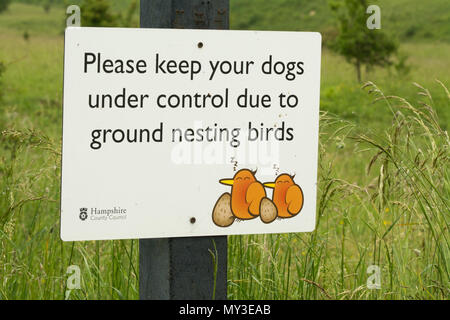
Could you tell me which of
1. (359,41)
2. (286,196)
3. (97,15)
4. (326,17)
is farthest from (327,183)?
(326,17)

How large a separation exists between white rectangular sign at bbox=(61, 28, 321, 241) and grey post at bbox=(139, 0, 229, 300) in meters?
0.04

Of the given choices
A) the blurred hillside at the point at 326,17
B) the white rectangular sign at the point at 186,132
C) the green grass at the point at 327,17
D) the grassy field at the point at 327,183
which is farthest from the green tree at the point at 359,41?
the white rectangular sign at the point at 186,132

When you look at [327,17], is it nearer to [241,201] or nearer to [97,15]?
[97,15]

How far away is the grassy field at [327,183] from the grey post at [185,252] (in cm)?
54

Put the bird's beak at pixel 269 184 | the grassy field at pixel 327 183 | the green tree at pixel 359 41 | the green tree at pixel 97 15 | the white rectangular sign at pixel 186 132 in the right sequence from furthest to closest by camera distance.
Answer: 1. the green tree at pixel 359 41
2. the green tree at pixel 97 15
3. the grassy field at pixel 327 183
4. the bird's beak at pixel 269 184
5. the white rectangular sign at pixel 186 132

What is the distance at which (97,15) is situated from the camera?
1318cm

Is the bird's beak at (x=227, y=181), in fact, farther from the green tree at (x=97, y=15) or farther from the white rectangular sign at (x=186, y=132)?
the green tree at (x=97, y=15)

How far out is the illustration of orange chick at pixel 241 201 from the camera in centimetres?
162

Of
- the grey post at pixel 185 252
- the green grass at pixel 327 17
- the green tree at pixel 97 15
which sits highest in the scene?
the green grass at pixel 327 17

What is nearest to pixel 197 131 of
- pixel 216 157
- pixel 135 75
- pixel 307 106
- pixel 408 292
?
pixel 216 157

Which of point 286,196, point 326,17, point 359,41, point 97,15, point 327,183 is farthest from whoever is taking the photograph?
point 326,17

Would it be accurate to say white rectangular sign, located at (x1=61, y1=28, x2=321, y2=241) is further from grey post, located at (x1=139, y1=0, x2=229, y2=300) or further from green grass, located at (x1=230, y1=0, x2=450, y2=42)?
green grass, located at (x1=230, y1=0, x2=450, y2=42)

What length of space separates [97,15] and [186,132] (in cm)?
1218

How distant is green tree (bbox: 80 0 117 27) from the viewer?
508 inches
